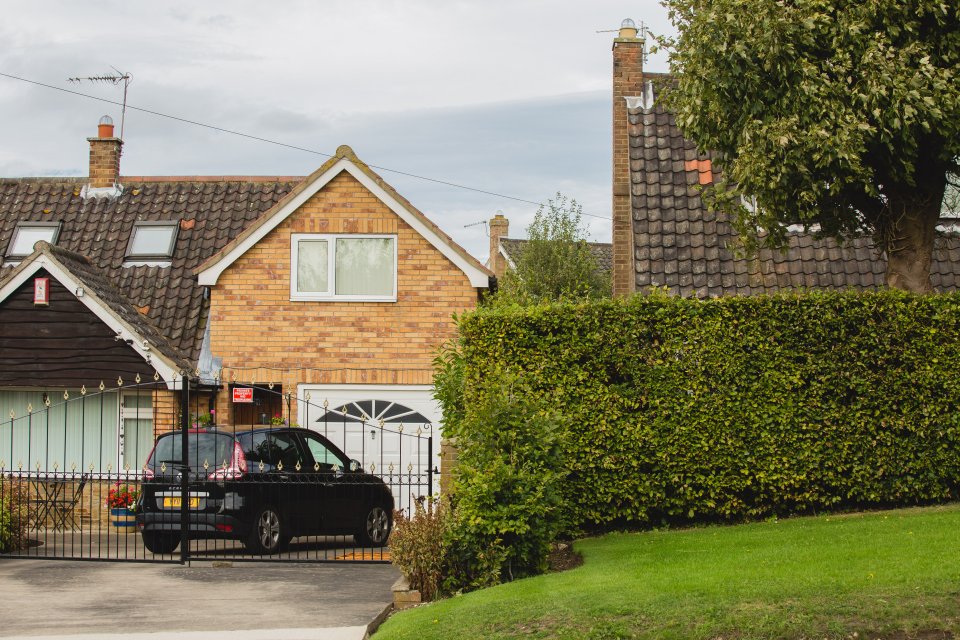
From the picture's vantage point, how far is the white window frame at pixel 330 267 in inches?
826

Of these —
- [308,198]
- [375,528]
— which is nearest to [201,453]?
[375,528]

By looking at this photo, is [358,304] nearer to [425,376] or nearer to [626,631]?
[425,376]

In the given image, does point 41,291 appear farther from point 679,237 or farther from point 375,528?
point 679,237

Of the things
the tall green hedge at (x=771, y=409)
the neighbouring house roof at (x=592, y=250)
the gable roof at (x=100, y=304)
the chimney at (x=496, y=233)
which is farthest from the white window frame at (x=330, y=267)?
the chimney at (x=496, y=233)

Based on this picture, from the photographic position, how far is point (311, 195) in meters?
21.1

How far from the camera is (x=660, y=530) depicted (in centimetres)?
1438

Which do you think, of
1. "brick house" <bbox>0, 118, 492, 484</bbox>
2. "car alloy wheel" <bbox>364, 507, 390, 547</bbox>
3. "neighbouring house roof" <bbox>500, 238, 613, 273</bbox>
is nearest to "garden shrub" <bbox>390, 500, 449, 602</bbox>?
"car alloy wheel" <bbox>364, 507, 390, 547</bbox>

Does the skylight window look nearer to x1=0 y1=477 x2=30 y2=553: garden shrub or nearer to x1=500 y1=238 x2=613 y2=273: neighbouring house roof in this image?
x1=0 y1=477 x2=30 y2=553: garden shrub

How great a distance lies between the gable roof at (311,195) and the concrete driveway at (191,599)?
7.04m

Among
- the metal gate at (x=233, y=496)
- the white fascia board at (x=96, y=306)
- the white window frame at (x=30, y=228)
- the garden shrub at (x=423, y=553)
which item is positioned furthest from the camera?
the white window frame at (x=30, y=228)

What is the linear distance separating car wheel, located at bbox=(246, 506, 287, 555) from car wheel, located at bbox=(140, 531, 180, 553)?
105 centimetres

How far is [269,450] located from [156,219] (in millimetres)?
10188

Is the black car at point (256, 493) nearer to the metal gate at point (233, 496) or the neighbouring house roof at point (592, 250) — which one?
the metal gate at point (233, 496)

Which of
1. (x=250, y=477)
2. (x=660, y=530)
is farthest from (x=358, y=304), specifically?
(x=660, y=530)
